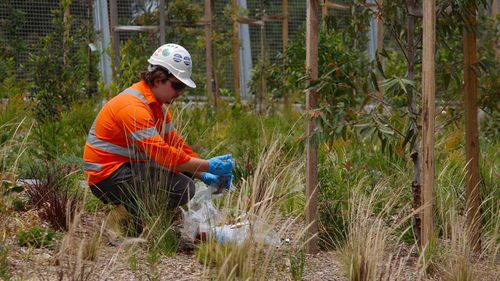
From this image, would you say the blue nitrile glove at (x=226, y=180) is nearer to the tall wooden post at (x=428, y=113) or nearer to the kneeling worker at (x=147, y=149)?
the kneeling worker at (x=147, y=149)

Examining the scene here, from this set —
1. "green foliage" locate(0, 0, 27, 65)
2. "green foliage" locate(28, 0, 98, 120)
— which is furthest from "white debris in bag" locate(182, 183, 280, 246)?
"green foliage" locate(0, 0, 27, 65)

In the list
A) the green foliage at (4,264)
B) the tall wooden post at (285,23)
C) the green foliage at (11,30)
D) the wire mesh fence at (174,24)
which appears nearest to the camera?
→ the green foliage at (4,264)

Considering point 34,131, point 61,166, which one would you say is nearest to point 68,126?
point 34,131

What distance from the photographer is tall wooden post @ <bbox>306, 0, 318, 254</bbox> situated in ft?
18.6

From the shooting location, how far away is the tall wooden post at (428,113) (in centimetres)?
521

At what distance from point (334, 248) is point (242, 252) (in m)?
1.20

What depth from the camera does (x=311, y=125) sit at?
5.80 m

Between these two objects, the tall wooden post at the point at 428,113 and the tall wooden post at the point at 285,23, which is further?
the tall wooden post at the point at 285,23

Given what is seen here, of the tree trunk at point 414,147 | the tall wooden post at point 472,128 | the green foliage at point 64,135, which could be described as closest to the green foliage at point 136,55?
the green foliage at point 64,135

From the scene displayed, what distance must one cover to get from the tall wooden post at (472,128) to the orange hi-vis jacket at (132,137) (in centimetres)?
168

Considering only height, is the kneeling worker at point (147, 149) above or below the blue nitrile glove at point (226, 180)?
above

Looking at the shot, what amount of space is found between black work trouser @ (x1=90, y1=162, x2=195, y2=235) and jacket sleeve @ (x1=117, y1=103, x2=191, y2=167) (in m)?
0.07

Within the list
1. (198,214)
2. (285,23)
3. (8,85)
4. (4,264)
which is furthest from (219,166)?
(285,23)

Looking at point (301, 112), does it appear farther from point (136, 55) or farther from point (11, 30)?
point (11, 30)
